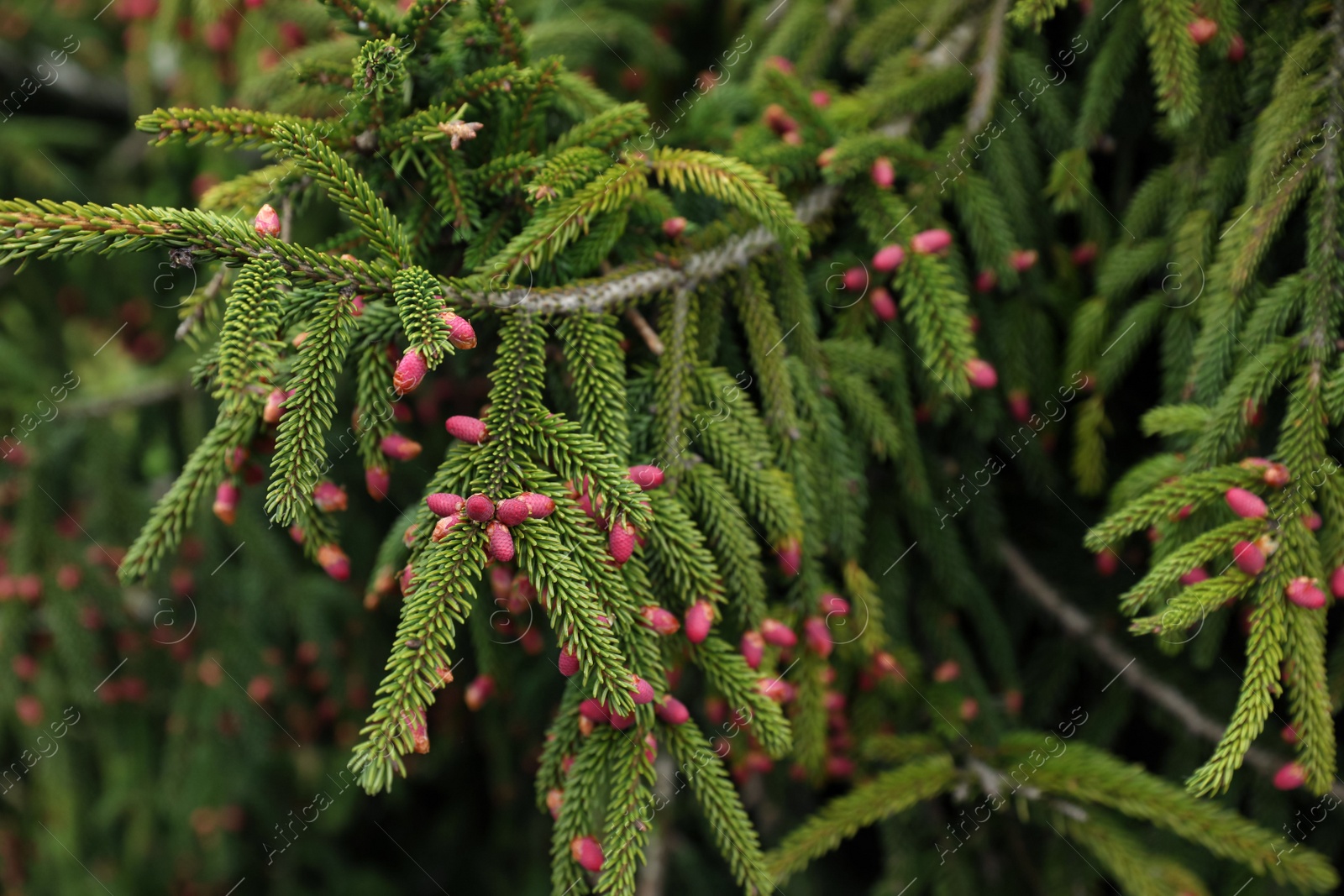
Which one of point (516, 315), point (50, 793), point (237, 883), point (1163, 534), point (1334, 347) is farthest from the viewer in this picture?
point (237, 883)

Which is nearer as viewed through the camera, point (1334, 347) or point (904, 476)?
point (1334, 347)

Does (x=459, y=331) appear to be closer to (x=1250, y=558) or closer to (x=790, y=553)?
(x=790, y=553)

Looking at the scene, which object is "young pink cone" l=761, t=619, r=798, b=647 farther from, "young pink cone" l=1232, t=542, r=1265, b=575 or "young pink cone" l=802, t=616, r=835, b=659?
"young pink cone" l=1232, t=542, r=1265, b=575

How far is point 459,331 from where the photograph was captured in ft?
3.08

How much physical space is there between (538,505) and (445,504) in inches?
4.4

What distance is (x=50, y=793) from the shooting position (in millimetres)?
2592

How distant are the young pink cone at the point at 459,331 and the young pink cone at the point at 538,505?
0.62 ft

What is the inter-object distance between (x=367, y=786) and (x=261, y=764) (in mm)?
2414

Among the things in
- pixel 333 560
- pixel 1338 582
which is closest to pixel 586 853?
pixel 333 560

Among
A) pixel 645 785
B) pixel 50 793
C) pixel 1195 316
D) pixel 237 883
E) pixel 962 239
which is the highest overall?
pixel 1195 316

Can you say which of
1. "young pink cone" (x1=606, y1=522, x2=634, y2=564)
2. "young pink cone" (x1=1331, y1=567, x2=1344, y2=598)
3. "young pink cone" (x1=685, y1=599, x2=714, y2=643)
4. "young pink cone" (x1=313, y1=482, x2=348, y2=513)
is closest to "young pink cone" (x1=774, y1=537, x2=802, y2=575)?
"young pink cone" (x1=685, y1=599, x2=714, y2=643)

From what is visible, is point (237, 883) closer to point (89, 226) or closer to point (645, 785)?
point (645, 785)

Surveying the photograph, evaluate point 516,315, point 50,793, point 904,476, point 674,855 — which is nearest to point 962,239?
point 904,476

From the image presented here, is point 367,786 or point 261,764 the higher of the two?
point 367,786
